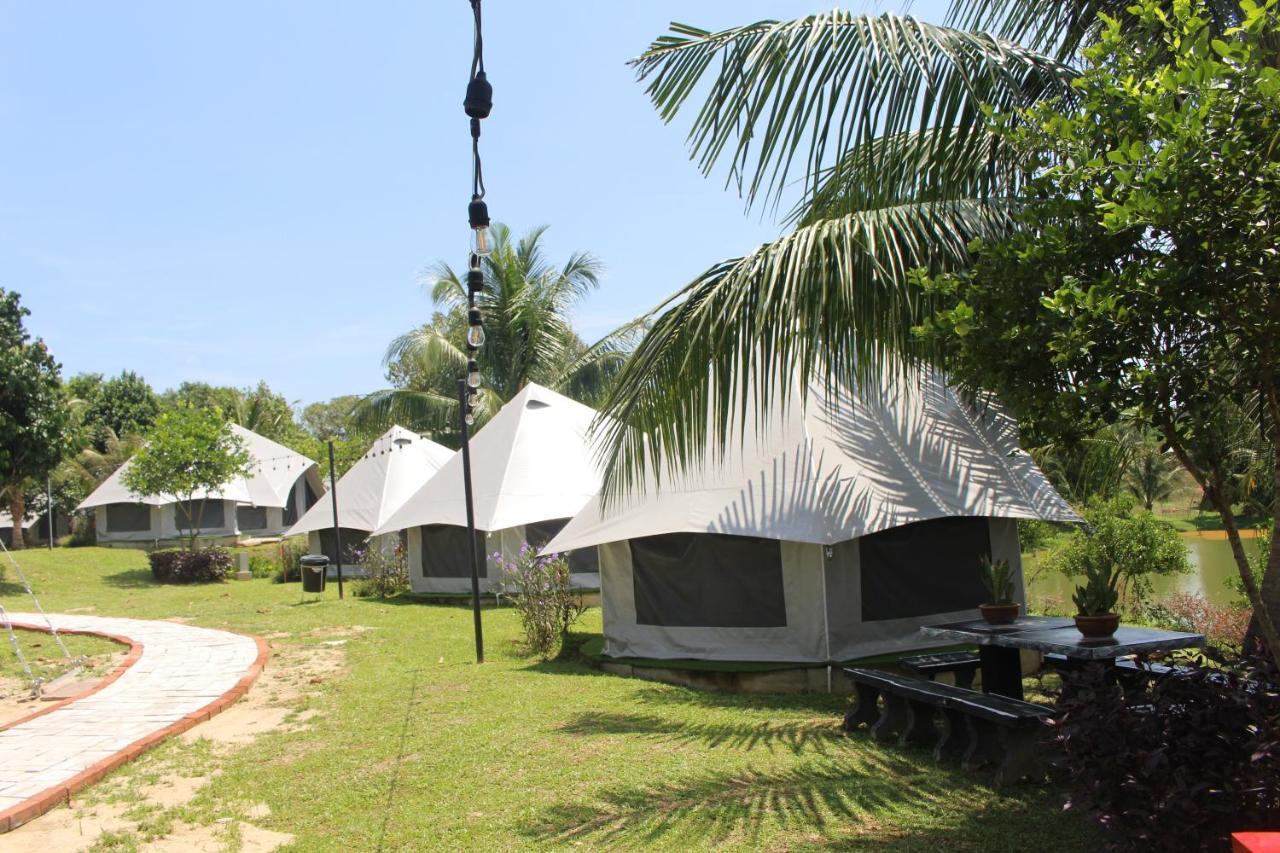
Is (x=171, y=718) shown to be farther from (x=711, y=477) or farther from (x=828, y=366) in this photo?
(x=828, y=366)

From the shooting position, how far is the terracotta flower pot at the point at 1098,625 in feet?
21.1

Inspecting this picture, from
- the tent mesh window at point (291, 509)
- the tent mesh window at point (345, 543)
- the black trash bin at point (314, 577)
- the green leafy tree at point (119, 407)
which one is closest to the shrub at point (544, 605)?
the black trash bin at point (314, 577)

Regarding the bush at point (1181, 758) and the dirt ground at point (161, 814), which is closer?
the bush at point (1181, 758)

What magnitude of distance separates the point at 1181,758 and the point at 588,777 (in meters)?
3.25

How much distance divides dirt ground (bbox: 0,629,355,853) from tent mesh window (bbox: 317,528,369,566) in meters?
15.7

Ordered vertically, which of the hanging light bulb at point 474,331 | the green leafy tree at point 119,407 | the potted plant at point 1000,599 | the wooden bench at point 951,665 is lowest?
the wooden bench at point 951,665

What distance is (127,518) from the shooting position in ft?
116

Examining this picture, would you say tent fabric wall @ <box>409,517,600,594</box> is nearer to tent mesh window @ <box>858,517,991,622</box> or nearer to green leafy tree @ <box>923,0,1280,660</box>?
tent mesh window @ <box>858,517,991,622</box>

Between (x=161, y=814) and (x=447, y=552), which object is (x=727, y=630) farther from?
(x=447, y=552)

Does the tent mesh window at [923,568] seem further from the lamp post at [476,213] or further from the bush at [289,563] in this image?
the bush at [289,563]

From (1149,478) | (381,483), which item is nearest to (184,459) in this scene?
(381,483)

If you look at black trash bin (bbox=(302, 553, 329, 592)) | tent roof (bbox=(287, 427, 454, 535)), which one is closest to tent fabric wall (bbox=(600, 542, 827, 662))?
black trash bin (bbox=(302, 553, 329, 592))

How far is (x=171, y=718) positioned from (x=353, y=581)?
549 inches

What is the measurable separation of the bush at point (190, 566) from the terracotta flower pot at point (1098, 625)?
2267cm
